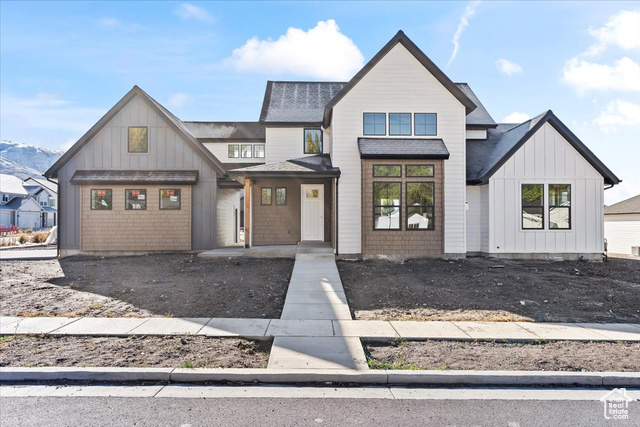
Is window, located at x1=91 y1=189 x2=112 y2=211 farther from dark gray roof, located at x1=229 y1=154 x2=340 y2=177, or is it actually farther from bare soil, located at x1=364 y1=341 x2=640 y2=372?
bare soil, located at x1=364 y1=341 x2=640 y2=372

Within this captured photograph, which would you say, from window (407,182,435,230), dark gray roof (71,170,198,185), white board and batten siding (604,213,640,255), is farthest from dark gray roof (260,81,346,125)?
white board and batten siding (604,213,640,255)

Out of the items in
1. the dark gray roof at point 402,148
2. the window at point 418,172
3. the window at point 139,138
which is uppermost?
the window at point 139,138

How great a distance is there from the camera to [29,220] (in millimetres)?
51500

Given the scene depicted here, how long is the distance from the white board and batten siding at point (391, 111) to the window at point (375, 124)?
190 mm

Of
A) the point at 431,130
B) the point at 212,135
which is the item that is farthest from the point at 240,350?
the point at 212,135

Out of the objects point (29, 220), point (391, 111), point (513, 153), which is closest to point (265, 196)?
point (391, 111)

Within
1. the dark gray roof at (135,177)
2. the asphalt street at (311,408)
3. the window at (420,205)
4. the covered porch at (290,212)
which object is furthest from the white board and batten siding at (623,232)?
the dark gray roof at (135,177)

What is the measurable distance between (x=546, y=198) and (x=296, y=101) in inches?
484

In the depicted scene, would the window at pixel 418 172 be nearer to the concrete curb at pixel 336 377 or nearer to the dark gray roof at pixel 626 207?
the concrete curb at pixel 336 377

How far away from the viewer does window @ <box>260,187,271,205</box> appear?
1694cm

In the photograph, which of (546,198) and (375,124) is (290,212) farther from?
(546,198)

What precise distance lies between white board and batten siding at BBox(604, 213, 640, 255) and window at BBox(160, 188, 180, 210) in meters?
31.4

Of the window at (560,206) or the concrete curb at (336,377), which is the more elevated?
the window at (560,206)

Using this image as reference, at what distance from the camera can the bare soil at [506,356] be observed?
498cm
